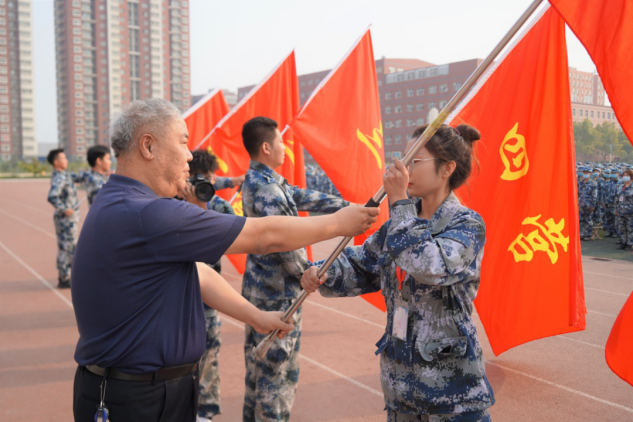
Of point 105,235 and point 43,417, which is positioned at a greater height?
point 105,235

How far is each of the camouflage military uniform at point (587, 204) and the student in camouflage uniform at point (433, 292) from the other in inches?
522

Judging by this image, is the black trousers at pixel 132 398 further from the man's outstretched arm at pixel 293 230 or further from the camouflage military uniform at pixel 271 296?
the camouflage military uniform at pixel 271 296

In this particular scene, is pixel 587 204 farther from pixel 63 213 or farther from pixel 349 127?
pixel 63 213

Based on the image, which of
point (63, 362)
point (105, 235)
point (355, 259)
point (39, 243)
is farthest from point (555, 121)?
point (39, 243)

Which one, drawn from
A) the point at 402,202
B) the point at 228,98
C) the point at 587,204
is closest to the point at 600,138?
the point at 402,202

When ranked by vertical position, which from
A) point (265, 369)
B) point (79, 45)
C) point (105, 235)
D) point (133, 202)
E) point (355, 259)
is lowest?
point (265, 369)

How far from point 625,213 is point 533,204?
985 centimetres

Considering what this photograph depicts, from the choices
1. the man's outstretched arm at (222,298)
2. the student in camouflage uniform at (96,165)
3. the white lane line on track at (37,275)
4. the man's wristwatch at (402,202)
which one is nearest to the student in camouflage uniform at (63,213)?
the white lane line on track at (37,275)

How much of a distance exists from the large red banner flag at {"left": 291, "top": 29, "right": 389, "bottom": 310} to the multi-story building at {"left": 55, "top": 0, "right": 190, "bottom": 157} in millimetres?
80816

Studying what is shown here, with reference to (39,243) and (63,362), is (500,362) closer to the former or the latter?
(63,362)

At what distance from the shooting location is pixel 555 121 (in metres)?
3.84

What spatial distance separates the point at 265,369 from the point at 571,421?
2.30 metres

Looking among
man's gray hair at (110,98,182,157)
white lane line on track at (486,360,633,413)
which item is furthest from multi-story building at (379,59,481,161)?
man's gray hair at (110,98,182,157)

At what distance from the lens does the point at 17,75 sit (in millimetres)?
86188
